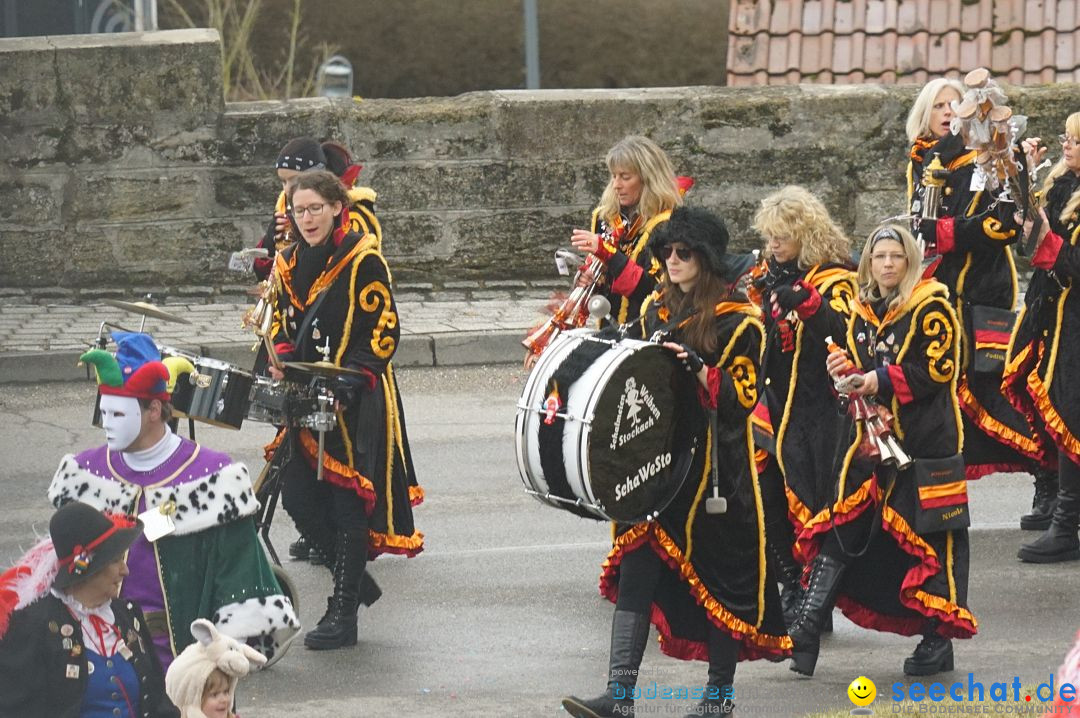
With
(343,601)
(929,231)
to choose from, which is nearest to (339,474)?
(343,601)

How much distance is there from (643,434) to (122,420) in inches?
69.3

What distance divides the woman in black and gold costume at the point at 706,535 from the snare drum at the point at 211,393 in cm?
141

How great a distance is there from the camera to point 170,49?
13.8m

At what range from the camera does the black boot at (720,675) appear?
647 centimetres

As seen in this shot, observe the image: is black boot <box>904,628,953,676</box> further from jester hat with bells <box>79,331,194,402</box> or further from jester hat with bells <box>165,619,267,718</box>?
jester hat with bells <box>165,619,267,718</box>

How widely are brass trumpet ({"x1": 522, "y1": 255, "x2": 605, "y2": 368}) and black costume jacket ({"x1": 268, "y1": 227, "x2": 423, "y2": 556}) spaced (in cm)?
56

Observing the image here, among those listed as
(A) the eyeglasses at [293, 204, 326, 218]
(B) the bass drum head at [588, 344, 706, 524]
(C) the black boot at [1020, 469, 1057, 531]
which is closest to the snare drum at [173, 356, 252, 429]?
(A) the eyeglasses at [293, 204, 326, 218]

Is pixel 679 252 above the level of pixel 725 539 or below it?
above

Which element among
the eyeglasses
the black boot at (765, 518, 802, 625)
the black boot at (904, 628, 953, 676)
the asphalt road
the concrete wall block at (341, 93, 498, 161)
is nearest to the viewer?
the asphalt road

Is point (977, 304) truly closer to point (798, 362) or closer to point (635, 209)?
point (798, 362)

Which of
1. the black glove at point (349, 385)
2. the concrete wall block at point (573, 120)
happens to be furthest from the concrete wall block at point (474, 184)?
the black glove at point (349, 385)

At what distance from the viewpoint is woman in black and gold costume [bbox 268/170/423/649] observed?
292 inches

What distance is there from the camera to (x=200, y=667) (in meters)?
4.54

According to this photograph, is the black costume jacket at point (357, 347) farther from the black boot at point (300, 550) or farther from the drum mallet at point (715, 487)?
the drum mallet at point (715, 487)
